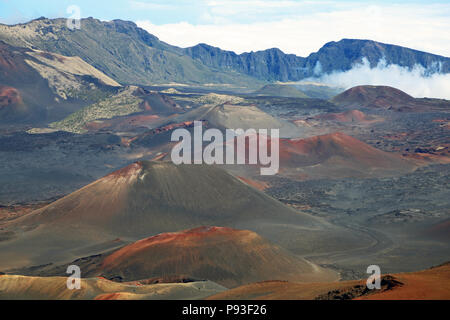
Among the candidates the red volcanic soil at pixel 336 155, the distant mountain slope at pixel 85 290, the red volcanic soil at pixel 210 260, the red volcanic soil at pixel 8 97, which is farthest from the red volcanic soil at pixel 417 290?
the red volcanic soil at pixel 8 97

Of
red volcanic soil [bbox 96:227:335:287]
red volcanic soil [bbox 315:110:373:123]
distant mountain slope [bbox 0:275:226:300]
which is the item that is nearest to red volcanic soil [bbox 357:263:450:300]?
distant mountain slope [bbox 0:275:226:300]

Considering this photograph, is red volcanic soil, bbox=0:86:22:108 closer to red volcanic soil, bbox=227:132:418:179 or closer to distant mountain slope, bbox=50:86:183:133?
distant mountain slope, bbox=50:86:183:133

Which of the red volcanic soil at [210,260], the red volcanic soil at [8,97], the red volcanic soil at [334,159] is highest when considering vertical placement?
the red volcanic soil at [8,97]

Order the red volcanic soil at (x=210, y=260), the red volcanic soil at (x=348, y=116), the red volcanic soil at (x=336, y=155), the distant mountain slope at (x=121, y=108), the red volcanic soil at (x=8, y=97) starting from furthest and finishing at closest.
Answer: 1. the red volcanic soil at (x=348, y=116)
2. the red volcanic soil at (x=8, y=97)
3. the distant mountain slope at (x=121, y=108)
4. the red volcanic soil at (x=336, y=155)
5. the red volcanic soil at (x=210, y=260)

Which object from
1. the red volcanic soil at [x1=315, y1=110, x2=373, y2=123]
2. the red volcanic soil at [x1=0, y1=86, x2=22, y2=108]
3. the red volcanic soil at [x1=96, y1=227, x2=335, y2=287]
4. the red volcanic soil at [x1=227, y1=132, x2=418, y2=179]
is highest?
the red volcanic soil at [x1=0, y1=86, x2=22, y2=108]

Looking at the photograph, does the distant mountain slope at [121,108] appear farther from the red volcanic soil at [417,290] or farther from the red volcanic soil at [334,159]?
the red volcanic soil at [417,290]

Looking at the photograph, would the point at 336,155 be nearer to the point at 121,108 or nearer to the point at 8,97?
the point at 121,108

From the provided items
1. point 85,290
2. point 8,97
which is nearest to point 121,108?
point 8,97
